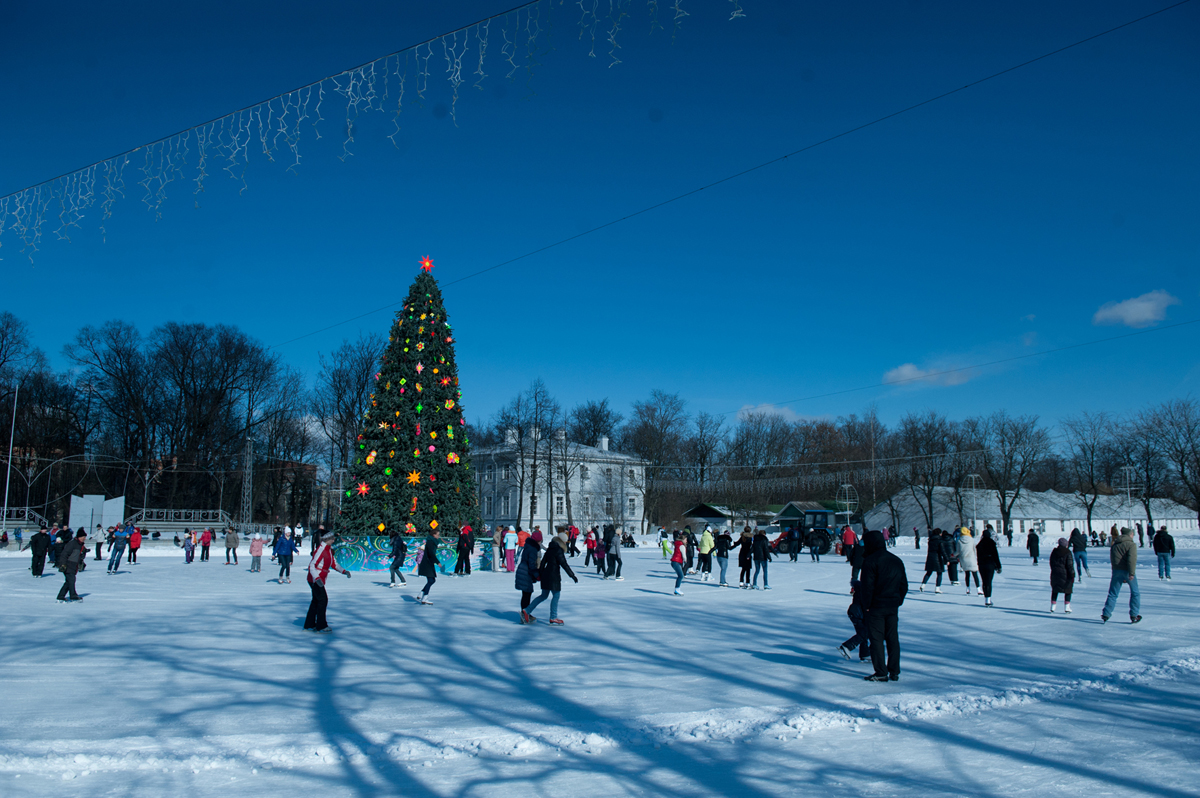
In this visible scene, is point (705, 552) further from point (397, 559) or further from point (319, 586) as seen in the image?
point (319, 586)

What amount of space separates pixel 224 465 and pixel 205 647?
168ft

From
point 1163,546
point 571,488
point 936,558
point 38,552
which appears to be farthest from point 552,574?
point 571,488

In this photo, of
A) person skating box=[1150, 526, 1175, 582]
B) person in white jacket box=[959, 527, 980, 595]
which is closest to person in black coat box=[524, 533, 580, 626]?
person in white jacket box=[959, 527, 980, 595]

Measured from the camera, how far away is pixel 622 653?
31.7ft

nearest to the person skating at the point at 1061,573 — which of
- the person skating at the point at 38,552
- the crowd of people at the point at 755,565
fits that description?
the crowd of people at the point at 755,565

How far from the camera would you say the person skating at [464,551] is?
75.2 feet

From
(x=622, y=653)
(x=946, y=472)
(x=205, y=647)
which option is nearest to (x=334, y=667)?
(x=205, y=647)

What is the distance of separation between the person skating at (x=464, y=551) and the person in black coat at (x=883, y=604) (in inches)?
646

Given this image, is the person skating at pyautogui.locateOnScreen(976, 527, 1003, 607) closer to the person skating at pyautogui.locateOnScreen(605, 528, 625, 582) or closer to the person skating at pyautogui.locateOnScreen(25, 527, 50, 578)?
the person skating at pyautogui.locateOnScreen(605, 528, 625, 582)

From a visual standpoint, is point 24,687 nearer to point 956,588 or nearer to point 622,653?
point 622,653

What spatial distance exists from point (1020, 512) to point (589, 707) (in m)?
68.6

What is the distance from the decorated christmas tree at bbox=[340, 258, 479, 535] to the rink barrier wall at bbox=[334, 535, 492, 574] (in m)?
0.33

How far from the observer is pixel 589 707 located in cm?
682

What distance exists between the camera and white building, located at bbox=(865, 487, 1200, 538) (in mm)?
63688
